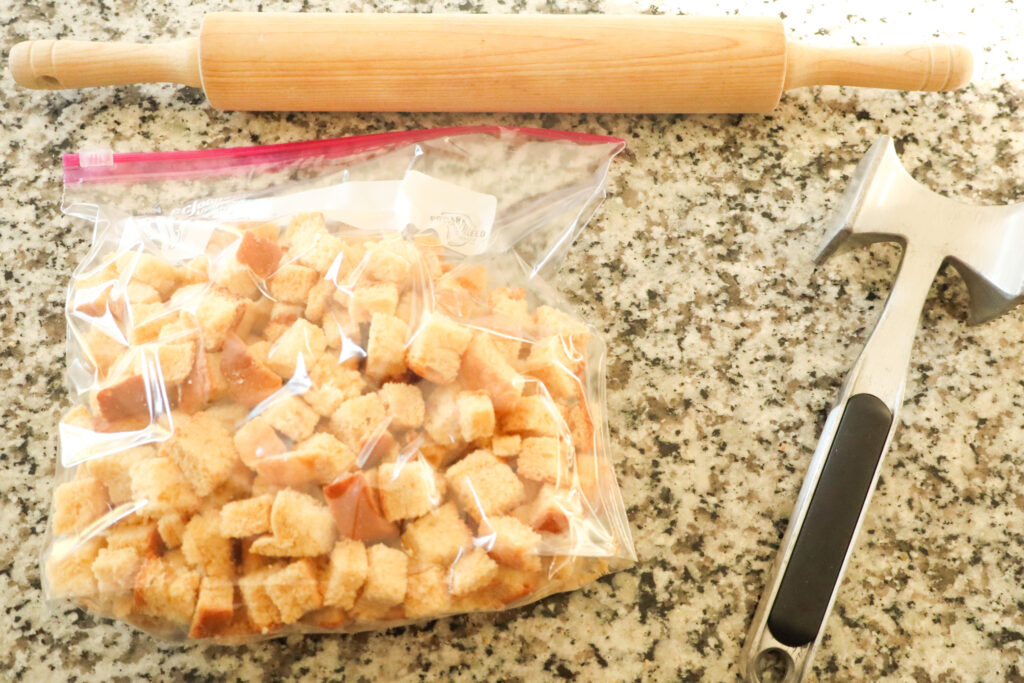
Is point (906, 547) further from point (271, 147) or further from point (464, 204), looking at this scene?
Result: point (271, 147)

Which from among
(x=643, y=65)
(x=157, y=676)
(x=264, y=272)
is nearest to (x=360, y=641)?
(x=157, y=676)

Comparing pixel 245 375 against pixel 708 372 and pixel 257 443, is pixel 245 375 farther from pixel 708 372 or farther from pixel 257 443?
pixel 708 372

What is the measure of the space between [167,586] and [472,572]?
10.0 inches

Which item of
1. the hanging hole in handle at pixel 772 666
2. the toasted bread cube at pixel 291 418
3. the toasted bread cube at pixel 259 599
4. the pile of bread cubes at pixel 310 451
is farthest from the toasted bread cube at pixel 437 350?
the hanging hole in handle at pixel 772 666

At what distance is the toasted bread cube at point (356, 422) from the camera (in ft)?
2.32

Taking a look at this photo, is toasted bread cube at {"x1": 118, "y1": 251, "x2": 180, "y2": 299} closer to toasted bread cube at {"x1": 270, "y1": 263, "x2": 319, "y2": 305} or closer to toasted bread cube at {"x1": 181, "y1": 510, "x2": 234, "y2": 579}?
toasted bread cube at {"x1": 270, "y1": 263, "x2": 319, "y2": 305}

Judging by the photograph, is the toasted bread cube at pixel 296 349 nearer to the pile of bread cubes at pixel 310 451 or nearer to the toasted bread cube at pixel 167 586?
the pile of bread cubes at pixel 310 451

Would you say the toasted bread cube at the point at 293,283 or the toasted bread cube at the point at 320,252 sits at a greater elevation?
the toasted bread cube at the point at 320,252

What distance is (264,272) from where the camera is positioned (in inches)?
30.9

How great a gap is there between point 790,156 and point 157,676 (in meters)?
0.93

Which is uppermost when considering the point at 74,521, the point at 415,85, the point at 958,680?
the point at 415,85

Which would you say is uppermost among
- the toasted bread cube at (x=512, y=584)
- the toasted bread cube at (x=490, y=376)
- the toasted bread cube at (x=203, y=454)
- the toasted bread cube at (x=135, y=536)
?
the toasted bread cube at (x=490, y=376)

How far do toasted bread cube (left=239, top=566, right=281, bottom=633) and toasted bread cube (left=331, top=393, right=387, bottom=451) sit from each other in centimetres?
12

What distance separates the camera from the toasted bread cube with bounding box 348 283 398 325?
0.75 meters
